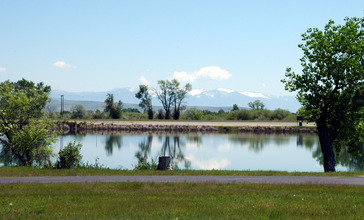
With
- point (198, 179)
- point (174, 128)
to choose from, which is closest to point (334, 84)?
point (198, 179)

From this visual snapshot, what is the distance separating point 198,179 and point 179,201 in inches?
206

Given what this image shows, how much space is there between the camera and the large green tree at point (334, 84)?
89.2 feet

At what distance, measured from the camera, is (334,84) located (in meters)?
28.1

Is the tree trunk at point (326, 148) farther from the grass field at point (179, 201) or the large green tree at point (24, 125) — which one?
the large green tree at point (24, 125)

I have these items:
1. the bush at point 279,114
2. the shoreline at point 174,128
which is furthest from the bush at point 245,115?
the shoreline at point 174,128

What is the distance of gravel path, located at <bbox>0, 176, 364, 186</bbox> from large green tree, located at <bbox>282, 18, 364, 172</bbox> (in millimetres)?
9088

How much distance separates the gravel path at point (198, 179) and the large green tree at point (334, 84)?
9088 mm

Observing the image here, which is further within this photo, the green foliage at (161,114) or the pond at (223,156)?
the green foliage at (161,114)

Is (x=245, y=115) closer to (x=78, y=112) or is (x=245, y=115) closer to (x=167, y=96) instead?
(x=167, y=96)

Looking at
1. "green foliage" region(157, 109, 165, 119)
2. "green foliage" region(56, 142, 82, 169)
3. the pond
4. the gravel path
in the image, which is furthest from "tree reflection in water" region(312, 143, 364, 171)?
"green foliage" region(157, 109, 165, 119)

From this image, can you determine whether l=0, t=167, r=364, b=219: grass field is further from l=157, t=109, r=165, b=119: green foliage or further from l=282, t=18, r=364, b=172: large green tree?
l=157, t=109, r=165, b=119: green foliage

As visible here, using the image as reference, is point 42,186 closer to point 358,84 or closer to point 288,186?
point 288,186

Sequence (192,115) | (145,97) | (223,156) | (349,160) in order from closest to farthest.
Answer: (349,160) → (223,156) → (145,97) → (192,115)

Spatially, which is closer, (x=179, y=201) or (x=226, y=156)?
(x=179, y=201)
